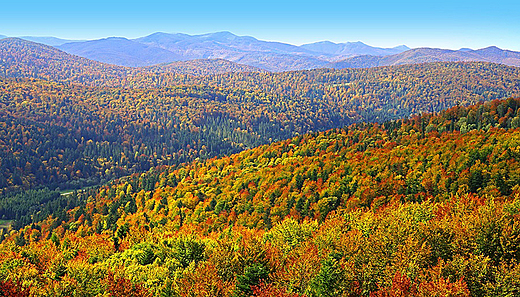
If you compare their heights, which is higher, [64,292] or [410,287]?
[410,287]

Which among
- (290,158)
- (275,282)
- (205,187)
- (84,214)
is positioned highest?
(275,282)

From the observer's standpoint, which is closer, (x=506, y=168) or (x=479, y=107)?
(x=506, y=168)

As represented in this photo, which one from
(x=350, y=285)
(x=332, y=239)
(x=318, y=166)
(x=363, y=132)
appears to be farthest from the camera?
(x=363, y=132)

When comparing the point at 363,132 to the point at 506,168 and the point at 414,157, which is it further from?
the point at 506,168

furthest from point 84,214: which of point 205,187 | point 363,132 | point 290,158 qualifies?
point 363,132

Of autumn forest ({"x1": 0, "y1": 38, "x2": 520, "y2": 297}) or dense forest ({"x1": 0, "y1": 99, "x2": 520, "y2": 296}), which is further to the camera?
dense forest ({"x1": 0, "y1": 99, "x2": 520, "y2": 296})

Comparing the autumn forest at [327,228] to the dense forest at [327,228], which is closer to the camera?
the autumn forest at [327,228]

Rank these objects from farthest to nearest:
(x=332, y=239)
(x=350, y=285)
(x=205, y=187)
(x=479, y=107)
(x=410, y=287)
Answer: (x=205, y=187) < (x=479, y=107) < (x=332, y=239) < (x=350, y=285) < (x=410, y=287)

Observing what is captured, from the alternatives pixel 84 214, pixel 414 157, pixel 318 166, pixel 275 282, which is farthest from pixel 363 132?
pixel 275 282
